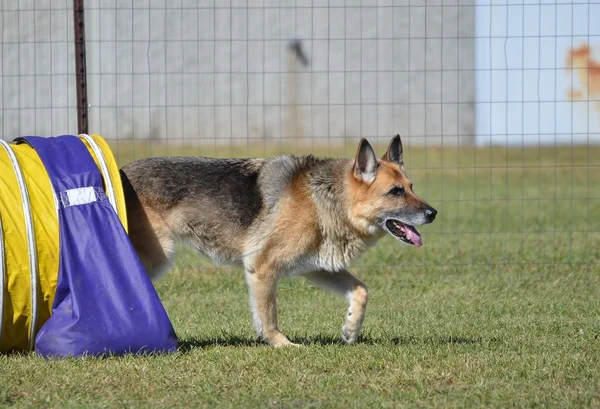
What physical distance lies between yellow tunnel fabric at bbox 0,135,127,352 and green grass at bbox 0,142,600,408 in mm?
215

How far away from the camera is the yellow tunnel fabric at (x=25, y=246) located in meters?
5.00

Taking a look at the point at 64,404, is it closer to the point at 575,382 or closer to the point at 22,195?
the point at 22,195

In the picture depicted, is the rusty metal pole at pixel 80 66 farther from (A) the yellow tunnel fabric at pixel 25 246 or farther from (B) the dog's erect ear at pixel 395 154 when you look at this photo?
(B) the dog's erect ear at pixel 395 154

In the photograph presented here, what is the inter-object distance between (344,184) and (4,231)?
2.13 metres

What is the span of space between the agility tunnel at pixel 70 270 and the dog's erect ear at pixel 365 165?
1.50 metres

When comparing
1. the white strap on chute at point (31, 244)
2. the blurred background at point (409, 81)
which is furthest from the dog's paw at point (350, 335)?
the blurred background at point (409, 81)

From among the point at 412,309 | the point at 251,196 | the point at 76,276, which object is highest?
the point at 251,196

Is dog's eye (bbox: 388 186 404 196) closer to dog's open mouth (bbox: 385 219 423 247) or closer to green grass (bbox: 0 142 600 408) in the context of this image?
dog's open mouth (bbox: 385 219 423 247)

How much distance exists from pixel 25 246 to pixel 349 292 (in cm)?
207

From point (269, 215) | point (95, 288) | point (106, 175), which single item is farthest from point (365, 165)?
point (95, 288)

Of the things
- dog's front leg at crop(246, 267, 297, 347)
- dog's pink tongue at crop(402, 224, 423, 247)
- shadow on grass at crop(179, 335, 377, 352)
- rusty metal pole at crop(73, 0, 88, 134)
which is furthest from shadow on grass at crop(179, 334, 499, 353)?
rusty metal pole at crop(73, 0, 88, 134)

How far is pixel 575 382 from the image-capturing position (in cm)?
458

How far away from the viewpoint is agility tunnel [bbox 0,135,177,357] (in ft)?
16.3

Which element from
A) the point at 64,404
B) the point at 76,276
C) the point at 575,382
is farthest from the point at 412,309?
the point at 64,404
